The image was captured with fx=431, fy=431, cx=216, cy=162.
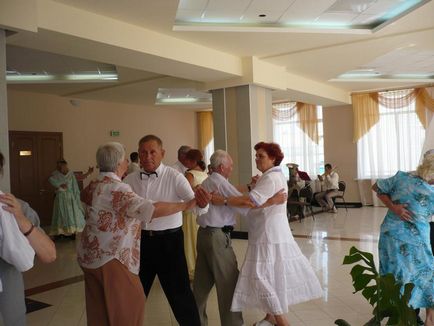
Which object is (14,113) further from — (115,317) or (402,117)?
(402,117)

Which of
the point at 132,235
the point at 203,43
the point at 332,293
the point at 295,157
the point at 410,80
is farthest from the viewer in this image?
the point at 295,157

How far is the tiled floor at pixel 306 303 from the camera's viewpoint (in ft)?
13.0

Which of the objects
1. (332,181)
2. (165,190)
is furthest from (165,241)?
(332,181)

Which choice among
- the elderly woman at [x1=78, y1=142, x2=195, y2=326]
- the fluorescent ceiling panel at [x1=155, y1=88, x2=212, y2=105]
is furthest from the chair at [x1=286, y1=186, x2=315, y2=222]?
the elderly woman at [x1=78, y1=142, x2=195, y2=326]

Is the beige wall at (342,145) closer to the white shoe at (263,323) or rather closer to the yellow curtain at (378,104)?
the yellow curtain at (378,104)

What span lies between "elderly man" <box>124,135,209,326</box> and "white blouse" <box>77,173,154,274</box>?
0.60 m

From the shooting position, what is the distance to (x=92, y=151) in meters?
11.3

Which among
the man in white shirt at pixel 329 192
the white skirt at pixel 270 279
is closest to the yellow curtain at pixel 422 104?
the man in white shirt at pixel 329 192

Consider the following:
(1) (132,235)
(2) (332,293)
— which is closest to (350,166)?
(2) (332,293)

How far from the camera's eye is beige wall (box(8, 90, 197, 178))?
10.0m

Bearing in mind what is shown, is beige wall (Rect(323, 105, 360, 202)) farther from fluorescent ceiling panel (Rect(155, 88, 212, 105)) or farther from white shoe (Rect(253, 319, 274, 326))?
white shoe (Rect(253, 319, 274, 326))

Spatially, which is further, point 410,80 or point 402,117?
point 402,117

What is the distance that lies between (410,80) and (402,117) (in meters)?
1.23

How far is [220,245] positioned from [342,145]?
1008 centimetres
